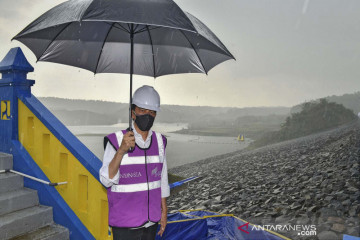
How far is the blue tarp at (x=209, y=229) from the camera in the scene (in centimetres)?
463

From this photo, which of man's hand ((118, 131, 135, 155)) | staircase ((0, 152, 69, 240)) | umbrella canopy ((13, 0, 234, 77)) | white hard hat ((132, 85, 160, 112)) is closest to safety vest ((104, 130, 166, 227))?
man's hand ((118, 131, 135, 155))

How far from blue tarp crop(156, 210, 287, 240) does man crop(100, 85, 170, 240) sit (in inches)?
83.1

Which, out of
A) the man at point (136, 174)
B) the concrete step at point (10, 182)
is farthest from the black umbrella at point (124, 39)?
the concrete step at point (10, 182)

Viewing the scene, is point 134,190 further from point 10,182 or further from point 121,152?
point 10,182

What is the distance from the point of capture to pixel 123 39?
4598mm

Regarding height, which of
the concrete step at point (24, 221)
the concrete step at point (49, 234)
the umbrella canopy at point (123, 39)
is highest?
the umbrella canopy at point (123, 39)

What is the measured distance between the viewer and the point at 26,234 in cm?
335

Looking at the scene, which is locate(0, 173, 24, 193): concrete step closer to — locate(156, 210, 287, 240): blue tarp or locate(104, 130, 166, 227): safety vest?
locate(104, 130, 166, 227): safety vest

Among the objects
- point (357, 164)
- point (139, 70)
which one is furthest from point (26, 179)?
point (357, 164)

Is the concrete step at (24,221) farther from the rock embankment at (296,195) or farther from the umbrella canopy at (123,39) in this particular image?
the rock embankment at (296,195)

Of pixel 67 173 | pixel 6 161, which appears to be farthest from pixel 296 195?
pixel 6 161

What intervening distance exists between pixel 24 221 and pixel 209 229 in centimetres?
304

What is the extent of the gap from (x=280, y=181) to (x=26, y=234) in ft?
27.7

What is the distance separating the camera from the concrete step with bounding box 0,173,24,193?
3679mm
